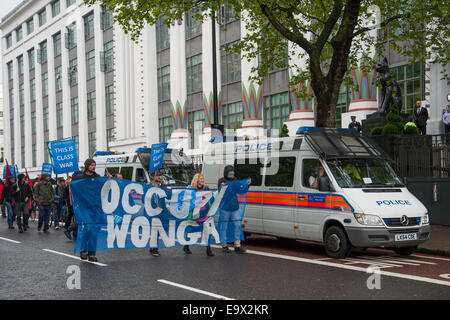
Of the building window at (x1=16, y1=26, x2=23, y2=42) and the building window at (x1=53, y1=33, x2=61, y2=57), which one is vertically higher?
the building window at (x1=16, y1=26, x2=23, y2=42)

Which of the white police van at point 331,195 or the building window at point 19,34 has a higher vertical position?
the building window at point 19,34

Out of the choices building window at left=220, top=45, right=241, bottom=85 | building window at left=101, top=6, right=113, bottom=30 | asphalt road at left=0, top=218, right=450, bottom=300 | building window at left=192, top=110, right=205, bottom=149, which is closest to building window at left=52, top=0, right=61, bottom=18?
building window at left=101, top=6, right=113, bottom=30

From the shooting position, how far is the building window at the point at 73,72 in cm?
5444

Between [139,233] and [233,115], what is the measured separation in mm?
25153

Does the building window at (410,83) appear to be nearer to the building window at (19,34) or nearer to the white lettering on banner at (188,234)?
the white lettering on banner at (188,234)

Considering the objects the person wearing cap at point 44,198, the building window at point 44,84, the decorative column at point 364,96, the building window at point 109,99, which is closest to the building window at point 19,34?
the building window at point 44,84

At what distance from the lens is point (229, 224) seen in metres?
12.2

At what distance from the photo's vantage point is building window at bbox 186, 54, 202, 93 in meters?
38.8

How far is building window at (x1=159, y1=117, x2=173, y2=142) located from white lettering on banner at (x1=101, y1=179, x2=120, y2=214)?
30517 mm

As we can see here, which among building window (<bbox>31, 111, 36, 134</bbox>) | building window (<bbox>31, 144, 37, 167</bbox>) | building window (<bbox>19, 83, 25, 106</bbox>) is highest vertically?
building window (<bbox>19, 83, 25, 106</bbox>)

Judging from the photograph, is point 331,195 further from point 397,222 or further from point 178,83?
point 178,83

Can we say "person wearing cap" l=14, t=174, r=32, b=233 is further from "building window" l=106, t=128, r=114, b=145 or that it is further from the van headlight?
"building window" l=106, t=128, r=114, b=145

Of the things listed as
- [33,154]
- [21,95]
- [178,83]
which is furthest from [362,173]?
[21,95]

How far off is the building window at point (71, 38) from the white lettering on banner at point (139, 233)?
1798 inches
